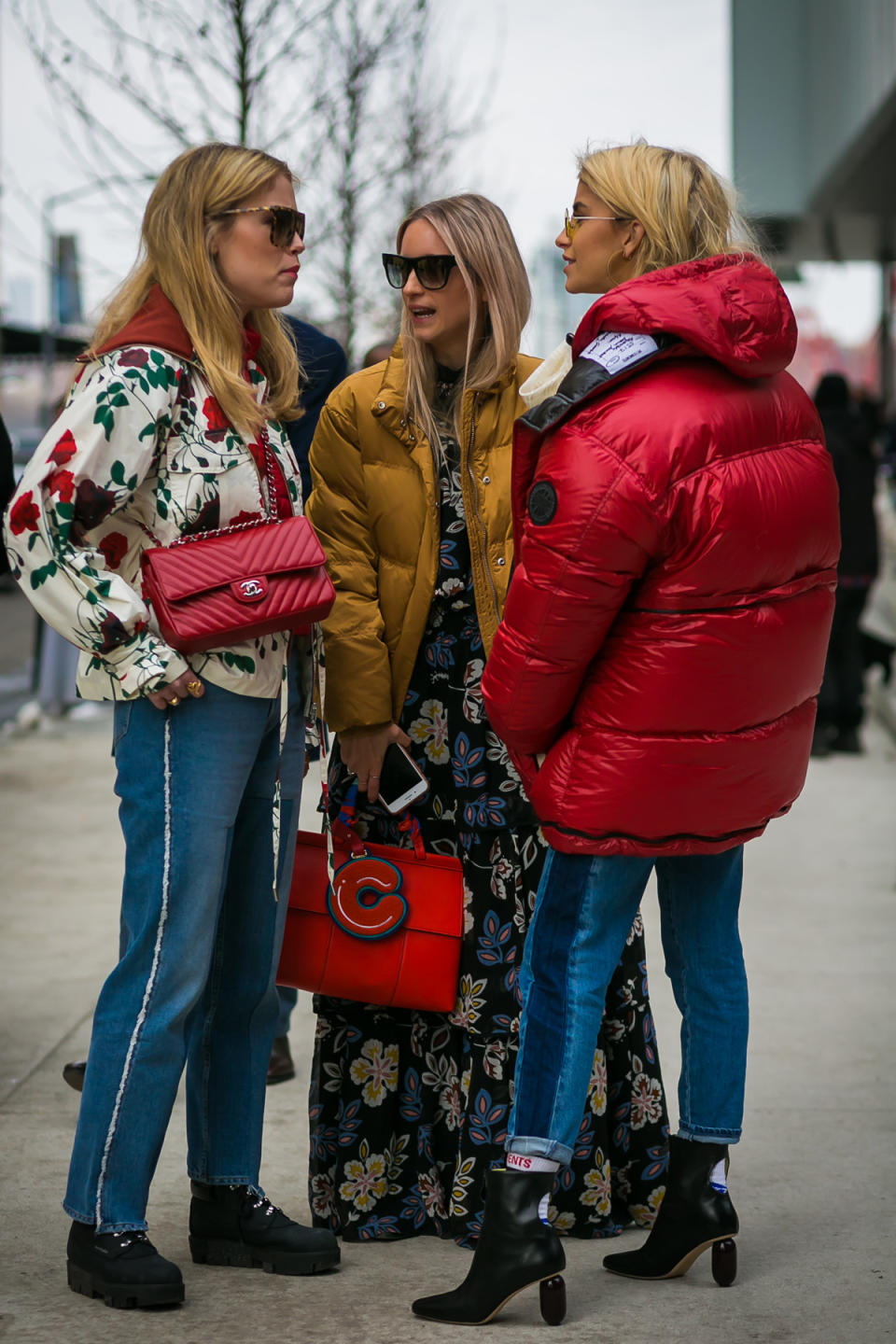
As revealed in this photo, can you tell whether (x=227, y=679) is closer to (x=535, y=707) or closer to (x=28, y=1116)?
(x=535, y=707)

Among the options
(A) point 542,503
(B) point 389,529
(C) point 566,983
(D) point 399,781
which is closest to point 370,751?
(D) point 399,781

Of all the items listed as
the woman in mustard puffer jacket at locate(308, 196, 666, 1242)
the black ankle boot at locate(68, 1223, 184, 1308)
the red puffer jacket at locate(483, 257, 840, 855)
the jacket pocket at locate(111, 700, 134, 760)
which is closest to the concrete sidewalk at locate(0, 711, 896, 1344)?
the black ankle boot at locate(68, 1223, 184, 1308)

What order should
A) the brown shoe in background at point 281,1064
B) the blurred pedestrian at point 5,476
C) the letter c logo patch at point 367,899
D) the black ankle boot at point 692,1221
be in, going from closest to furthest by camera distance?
1. the black ankle boot at point 692,1221
2. the letter c logo patch at point 367,899
3. the blurred pedestrian at point 5,476
4. the brown shoe in background at point 281,1064

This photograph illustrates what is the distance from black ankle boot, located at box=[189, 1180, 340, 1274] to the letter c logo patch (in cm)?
53

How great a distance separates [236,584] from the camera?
2678 millimetres

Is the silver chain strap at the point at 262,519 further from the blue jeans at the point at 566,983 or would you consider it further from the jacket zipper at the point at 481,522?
the blue jeans at the point at 566,983

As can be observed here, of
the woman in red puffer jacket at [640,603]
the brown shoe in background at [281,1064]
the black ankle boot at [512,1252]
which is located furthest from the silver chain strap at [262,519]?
the brown shoe in background at [281,1064]

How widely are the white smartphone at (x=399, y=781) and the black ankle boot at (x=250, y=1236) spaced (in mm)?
784

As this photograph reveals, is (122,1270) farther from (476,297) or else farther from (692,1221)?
(476,297)

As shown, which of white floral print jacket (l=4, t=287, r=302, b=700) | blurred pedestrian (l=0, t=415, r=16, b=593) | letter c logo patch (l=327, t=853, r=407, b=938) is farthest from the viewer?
blurred pedestrian (l=0, t=415, r=16, b=593)

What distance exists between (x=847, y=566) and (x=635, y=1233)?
6.69 metres

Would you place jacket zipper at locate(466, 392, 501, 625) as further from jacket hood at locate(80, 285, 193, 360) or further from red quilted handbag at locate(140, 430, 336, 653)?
jacket hood at locate(80, 285, 193, 360)

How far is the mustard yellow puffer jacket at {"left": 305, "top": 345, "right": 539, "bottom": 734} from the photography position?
3.09 metres

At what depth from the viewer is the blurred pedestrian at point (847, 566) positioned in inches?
367
